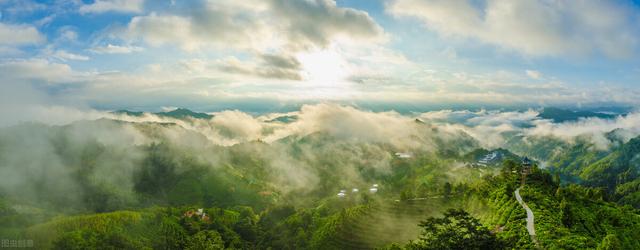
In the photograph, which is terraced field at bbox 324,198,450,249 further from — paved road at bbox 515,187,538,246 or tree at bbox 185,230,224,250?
tree at bbox 185,230,224,250

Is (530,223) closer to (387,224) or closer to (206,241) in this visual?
(387,224)

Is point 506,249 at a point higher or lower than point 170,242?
higher

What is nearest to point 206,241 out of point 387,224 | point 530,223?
point 387,224

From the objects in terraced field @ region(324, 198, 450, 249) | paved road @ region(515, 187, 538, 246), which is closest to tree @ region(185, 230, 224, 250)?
terraced field @ region(324, 198, 450, 249)

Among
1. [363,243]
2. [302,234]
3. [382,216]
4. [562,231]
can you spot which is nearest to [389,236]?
[363,243]

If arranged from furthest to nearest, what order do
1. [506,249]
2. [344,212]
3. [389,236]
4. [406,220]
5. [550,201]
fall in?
[344,212] → [406,220] → [389,236] → [550,201] → [506,249]

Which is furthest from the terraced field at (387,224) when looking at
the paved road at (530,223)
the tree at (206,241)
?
the tree at (206,241)

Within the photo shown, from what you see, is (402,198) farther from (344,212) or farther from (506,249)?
(506,249)

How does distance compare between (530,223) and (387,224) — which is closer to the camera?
(530,223)
